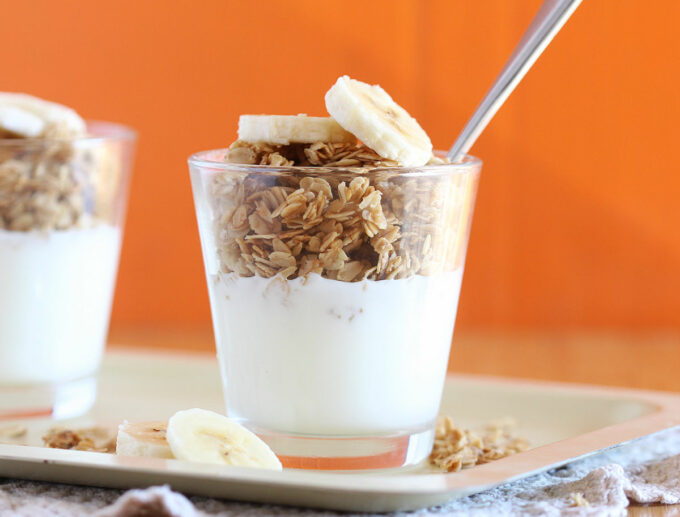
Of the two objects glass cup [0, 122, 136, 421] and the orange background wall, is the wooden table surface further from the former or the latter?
glass cup [0, 122, 136, 421]

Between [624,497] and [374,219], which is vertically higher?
[374,219]

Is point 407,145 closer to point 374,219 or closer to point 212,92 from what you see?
point 374,219

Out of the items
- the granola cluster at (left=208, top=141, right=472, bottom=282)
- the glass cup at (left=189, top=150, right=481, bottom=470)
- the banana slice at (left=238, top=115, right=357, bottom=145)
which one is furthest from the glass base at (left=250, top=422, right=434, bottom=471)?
the banana slice at (left=238, top=115, right=357, bottom=145)

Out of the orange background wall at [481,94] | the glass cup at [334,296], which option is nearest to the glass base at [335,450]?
the glass cup at [334,296]

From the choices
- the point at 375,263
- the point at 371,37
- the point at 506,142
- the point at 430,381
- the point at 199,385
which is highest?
the point at 371,37

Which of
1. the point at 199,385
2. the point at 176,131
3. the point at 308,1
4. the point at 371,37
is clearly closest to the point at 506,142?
the point at 371,37

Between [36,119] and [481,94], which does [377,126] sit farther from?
[481,94]

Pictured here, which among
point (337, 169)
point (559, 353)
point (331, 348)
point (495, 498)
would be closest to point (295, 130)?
point (337, 169)
